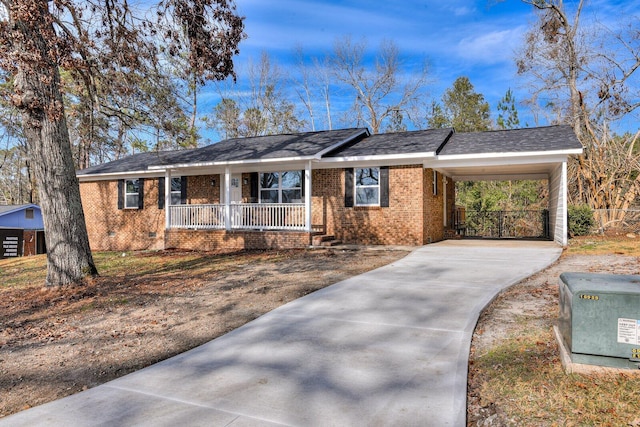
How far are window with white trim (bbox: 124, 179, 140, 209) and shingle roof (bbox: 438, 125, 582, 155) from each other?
502 inches

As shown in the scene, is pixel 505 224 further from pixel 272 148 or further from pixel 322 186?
pixel 272 148

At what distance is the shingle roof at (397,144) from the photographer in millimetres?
13359

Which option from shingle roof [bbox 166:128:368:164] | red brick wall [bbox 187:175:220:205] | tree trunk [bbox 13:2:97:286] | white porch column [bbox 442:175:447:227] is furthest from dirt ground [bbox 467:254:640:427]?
red brick wall [bbox 187:175:220:205]

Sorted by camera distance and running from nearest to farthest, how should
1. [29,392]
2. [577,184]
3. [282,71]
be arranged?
[29,392] → [577,184] → [282,71]

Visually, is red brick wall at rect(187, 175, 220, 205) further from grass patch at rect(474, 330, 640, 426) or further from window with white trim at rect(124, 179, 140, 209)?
grass patch at rect(474, 330, 640, 426)

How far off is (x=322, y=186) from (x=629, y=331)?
11827mm

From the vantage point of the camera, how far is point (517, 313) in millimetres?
5531

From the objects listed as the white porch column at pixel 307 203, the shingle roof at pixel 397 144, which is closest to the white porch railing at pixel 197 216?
the white porch column at pixel 307 203

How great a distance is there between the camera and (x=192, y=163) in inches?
603

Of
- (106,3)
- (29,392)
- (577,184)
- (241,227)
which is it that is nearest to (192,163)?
(241,227)

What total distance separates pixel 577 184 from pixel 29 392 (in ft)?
74.7

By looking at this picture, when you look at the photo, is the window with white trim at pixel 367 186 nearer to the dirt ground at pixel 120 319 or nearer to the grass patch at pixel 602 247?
the dirt ground at pixel 120 319

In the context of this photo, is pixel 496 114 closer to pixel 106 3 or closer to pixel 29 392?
pixel 106 3

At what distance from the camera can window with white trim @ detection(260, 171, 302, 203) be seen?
1550 centimetres
